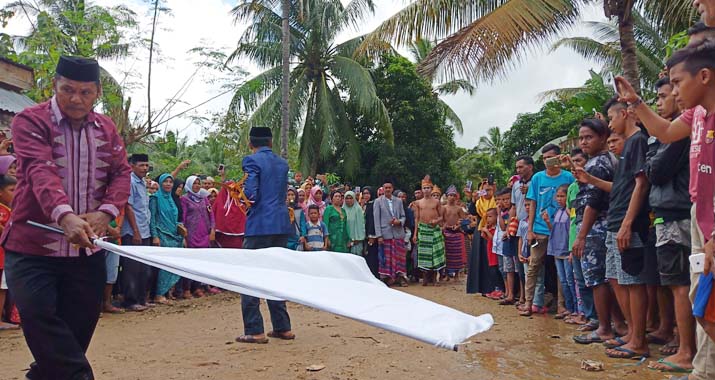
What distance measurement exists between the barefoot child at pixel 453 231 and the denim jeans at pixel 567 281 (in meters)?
4.48

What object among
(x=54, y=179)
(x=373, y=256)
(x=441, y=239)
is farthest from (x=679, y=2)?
(x=54, y=179)

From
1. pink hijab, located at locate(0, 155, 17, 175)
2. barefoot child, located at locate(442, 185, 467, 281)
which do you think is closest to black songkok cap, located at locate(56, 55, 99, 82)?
pink hijab, located at locate(0, 155, 17, 175)

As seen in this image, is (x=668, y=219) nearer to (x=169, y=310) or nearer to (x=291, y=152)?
(x=169, y=310)

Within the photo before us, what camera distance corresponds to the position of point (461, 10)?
10508 millimetres

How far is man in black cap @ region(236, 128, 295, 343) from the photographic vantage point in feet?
17.2

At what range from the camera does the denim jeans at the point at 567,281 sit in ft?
20.5

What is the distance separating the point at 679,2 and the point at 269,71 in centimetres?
1564

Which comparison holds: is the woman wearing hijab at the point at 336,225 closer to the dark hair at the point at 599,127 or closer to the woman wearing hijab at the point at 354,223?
the woman wearing hijab at the point at 354,223

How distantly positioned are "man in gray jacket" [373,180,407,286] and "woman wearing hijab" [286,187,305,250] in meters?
1.51

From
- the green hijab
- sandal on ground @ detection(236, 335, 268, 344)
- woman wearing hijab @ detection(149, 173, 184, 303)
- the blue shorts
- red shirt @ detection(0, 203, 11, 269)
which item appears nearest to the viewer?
the blue shorts

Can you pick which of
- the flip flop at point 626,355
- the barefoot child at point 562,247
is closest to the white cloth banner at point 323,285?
the flip flop at point 626,355

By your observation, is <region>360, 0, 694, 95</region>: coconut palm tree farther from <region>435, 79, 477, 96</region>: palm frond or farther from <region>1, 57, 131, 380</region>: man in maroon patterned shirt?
<region>435, 79, 477, 96</region>: palm frond

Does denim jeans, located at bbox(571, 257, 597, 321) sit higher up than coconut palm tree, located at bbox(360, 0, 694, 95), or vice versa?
coconut palm tree, located at bbox(360, 0, 694, 95)

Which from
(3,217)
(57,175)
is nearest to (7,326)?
(3,217)
